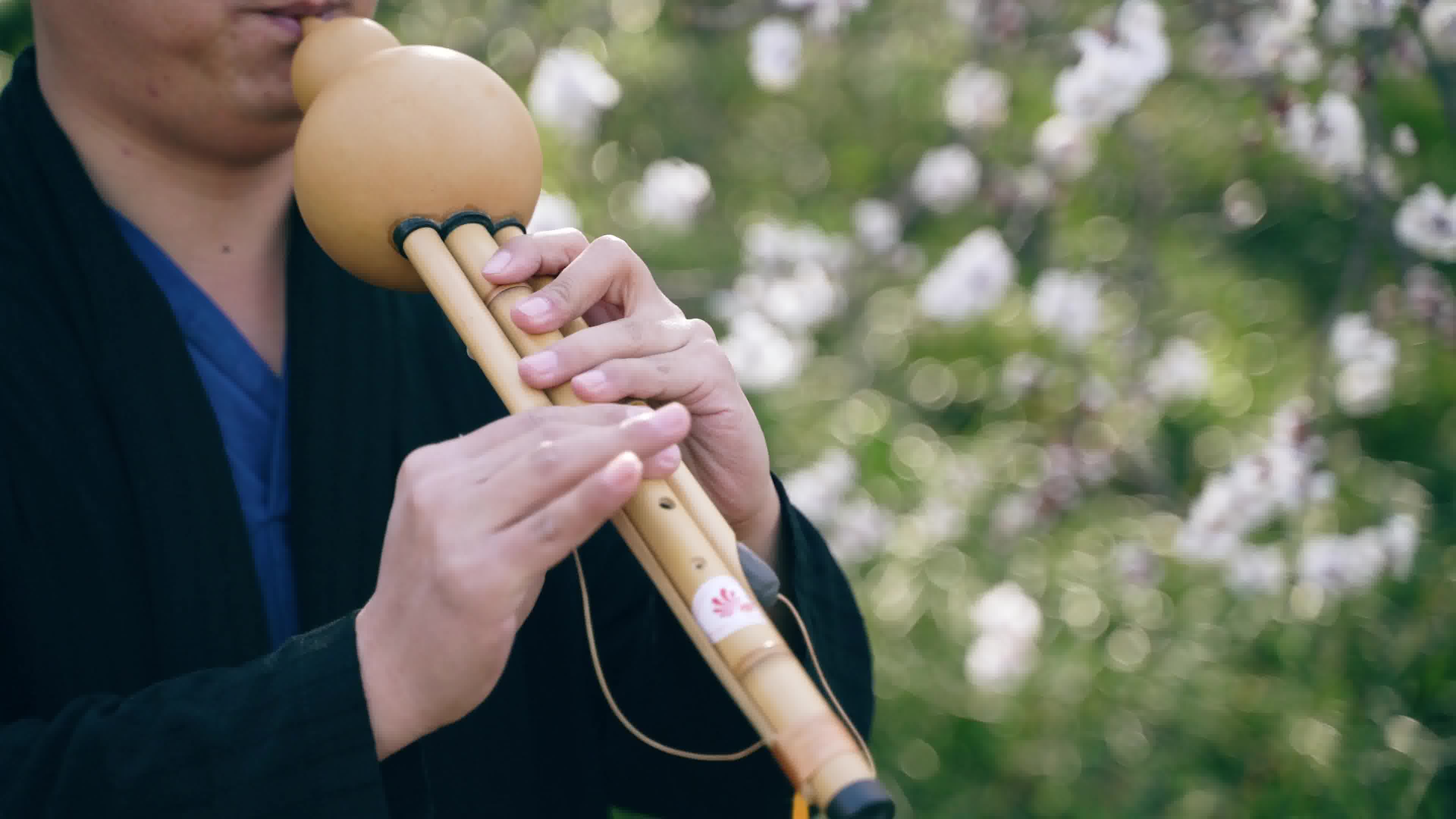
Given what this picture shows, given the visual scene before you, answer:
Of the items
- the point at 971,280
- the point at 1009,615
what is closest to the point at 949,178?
the point at 971,280

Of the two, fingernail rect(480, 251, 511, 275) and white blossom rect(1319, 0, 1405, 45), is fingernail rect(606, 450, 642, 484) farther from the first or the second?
white blossom rect(1319, 0, 1405, 45)

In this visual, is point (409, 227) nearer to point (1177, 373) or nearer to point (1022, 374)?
point (1022, 374)

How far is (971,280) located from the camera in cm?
280

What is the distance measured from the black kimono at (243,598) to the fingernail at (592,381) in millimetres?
244

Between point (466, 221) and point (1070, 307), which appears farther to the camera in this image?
point (1070, 307)

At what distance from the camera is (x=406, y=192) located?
1077 millimetres

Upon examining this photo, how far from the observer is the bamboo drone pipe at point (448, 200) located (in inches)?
37.4

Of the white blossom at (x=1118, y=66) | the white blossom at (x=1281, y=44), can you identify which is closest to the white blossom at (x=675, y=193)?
the white blossom at (x=1118, y=66)

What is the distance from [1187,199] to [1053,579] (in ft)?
4.43

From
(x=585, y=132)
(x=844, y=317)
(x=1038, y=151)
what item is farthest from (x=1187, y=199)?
(x=585, y=132)

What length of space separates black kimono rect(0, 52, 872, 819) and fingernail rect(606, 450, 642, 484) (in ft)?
0.81

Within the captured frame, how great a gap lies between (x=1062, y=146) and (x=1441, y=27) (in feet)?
2.65

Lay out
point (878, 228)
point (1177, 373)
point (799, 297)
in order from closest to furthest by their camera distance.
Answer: point (799, 297) → point (1177, 373) → point (878, 228)

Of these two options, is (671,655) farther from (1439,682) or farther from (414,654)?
(1439,682)
